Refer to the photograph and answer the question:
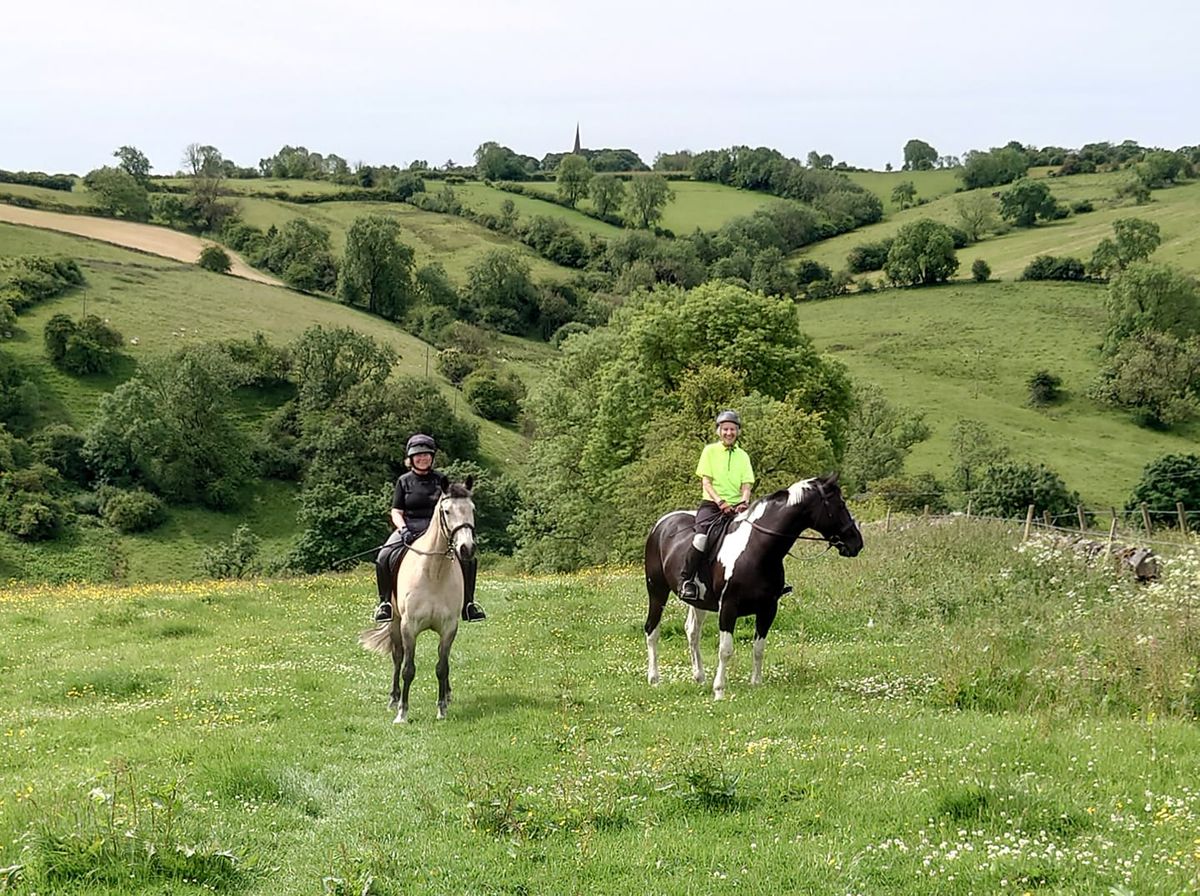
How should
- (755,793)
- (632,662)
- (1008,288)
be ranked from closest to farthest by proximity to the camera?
(755,793), (632,662), (1008,288)

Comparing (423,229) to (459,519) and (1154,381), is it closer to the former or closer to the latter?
(1154,381)

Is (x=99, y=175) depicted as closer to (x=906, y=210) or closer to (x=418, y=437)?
(x=906, y=210)

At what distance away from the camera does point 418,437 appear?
1380 cm

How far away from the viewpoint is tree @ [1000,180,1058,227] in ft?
481

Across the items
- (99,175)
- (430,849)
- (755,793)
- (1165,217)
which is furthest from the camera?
(99,175)

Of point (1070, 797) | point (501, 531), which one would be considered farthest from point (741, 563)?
point (501, 531)

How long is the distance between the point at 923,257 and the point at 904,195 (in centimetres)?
6135

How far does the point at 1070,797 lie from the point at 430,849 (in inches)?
203

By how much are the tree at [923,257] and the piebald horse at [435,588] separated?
122537 mm

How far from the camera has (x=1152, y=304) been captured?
9569 centimetres

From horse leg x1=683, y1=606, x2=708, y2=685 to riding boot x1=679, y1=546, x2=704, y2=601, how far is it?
0.50 metres

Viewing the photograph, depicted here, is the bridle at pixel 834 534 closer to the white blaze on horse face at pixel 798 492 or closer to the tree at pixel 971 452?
the white blaze on horse face at pixel 798 492

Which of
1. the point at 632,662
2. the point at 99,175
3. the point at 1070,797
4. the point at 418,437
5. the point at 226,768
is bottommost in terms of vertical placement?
the point at 632,662

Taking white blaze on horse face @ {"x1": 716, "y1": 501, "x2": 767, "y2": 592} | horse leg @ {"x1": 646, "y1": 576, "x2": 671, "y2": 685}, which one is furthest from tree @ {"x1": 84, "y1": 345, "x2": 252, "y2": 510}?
white blaze on horse face @ {"x1": 716, "y1": 501, "x2": 767, "y2": 592}
